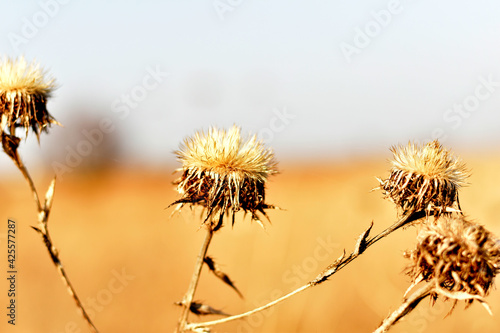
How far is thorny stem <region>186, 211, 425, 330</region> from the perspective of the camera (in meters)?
2.49

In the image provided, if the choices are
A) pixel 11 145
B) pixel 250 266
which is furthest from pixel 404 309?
pixel 250 266

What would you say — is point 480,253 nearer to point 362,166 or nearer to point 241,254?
point 241,254

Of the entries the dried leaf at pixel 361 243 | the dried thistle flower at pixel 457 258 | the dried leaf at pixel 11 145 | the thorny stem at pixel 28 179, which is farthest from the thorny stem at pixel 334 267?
the dried leaf at pixel 11 145

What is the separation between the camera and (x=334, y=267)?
8.34 feet

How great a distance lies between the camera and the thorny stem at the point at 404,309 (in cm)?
241

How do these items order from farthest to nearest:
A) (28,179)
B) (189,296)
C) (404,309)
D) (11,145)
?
(11,145) < (28,179) < (189,296) < (404,309)

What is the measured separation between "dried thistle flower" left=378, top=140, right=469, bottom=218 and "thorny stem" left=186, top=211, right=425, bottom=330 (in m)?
0.06

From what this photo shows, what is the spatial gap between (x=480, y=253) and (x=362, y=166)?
37.6 ft

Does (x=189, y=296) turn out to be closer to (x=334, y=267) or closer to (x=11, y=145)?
(x=334, y=267)

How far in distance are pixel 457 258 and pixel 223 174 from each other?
4.32 ft

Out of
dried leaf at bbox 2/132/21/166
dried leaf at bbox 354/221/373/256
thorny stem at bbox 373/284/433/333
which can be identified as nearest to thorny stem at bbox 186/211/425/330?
dried leaf at bbox 354/221/373/256

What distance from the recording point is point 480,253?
2.54m

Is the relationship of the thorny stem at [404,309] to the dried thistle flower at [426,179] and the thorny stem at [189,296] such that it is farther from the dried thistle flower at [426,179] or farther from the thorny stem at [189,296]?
the thorny stem at [189,296]

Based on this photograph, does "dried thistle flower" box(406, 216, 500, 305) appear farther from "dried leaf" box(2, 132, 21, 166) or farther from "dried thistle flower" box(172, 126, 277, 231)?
"dried leaf" box(2, 132, 21, 166)
